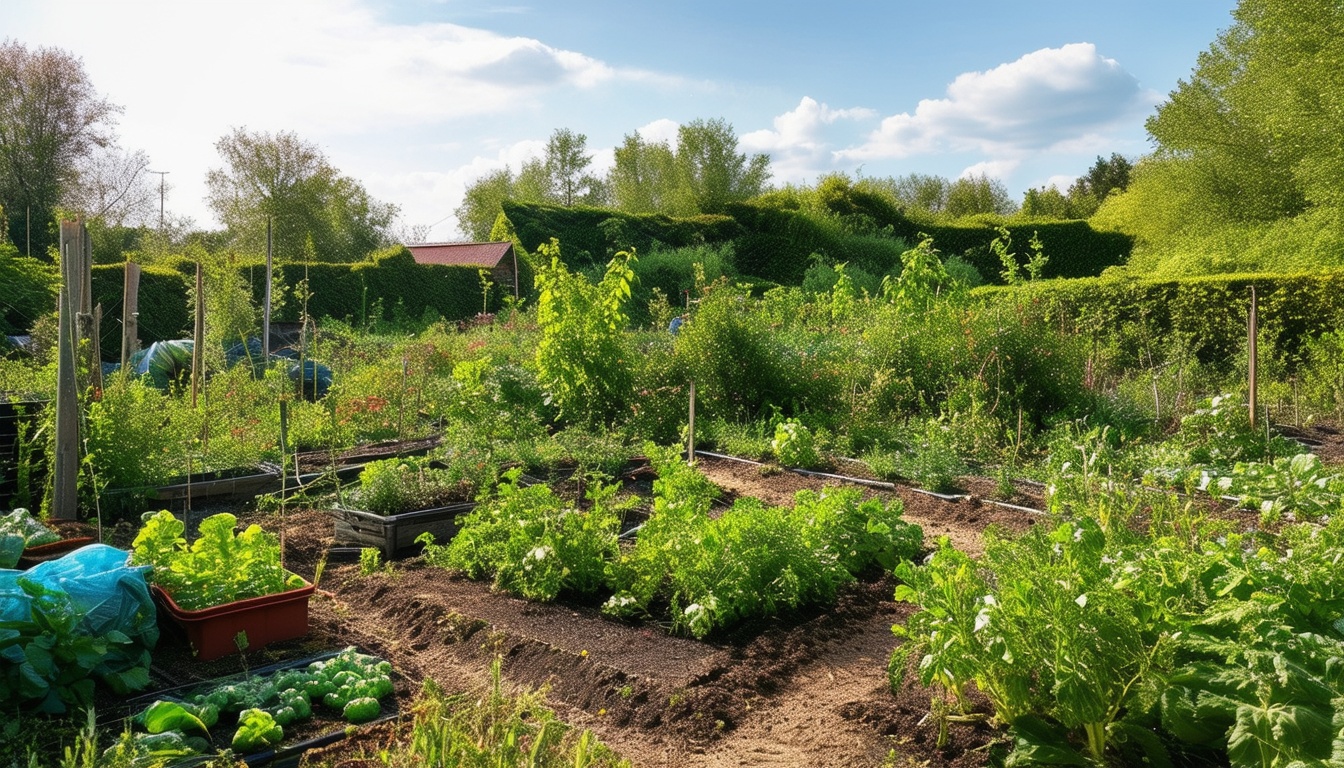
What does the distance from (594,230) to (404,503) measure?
1864cm

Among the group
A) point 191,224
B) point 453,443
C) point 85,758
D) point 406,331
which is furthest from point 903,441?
point 191,224

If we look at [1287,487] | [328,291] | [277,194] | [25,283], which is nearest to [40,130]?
[277,194]

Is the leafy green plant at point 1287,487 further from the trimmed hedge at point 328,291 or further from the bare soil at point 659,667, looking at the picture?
the trimmed hedge at point 328,291

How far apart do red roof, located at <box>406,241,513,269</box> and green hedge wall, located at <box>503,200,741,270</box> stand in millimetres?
1352

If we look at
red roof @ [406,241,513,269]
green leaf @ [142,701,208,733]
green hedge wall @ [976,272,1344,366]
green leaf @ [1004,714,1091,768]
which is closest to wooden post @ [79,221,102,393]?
green leaf @ [142,701,208,733]

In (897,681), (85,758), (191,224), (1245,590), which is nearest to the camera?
(85,758)

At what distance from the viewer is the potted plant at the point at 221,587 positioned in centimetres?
384

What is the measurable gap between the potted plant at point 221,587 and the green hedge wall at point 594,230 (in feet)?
60.1

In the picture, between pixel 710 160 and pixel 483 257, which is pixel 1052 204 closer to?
pixel 710 160

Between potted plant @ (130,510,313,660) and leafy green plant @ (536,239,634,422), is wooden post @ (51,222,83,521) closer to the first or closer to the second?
potted plant @ (130,510,313,660)

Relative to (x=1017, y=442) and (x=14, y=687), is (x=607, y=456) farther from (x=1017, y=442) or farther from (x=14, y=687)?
(x=14, y=687)

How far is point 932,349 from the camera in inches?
349

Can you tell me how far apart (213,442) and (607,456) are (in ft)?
10.2

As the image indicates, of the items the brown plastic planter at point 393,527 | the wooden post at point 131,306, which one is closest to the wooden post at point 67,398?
the brown plastic planter at point 393,527
